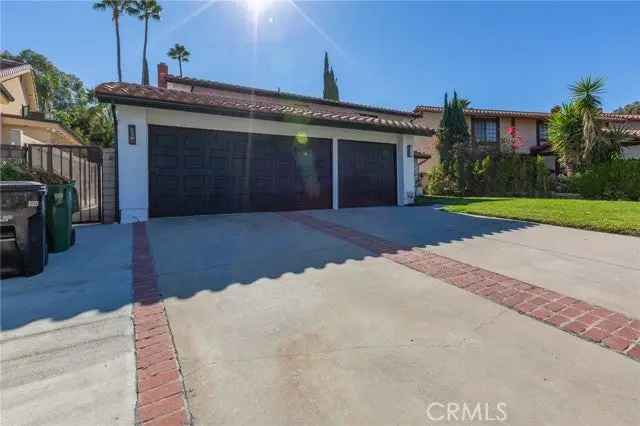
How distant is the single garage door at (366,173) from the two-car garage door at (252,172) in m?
0.03

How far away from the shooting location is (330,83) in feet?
91.9

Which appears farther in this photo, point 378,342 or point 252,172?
point 252,172

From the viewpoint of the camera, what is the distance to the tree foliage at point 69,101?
30047 mm

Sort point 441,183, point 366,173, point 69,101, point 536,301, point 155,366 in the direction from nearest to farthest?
point 155,366
point 536,301
point 366,173
point 441,183
point 69,101

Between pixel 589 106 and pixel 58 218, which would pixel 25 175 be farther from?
pixel 589 106

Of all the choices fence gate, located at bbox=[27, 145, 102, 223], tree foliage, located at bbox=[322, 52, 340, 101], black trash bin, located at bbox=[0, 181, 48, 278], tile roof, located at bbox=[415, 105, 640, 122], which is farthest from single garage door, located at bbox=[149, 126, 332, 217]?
tree foliage, located at bbox=[322, 52, 340, 101]

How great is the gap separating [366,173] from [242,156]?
4492 millimetres

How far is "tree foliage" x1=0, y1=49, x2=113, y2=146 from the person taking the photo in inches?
1183

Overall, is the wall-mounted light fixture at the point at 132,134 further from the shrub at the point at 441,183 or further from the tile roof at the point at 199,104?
the shrub at the point at 441,183

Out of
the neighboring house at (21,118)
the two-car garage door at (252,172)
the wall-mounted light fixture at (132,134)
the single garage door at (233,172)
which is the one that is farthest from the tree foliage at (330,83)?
the wall-mounted light fixture at (132,134)

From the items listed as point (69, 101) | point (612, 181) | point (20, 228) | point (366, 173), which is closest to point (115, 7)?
point (69, 101)

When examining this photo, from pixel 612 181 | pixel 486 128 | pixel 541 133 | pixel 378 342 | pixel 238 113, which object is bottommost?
pixel 378 342

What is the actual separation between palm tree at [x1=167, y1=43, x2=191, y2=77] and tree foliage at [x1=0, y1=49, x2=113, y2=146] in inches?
359

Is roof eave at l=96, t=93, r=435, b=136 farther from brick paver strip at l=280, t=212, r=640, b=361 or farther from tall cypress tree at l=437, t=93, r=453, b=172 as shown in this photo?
tall cypress tree at l=437, t=93, r=453, b=172
